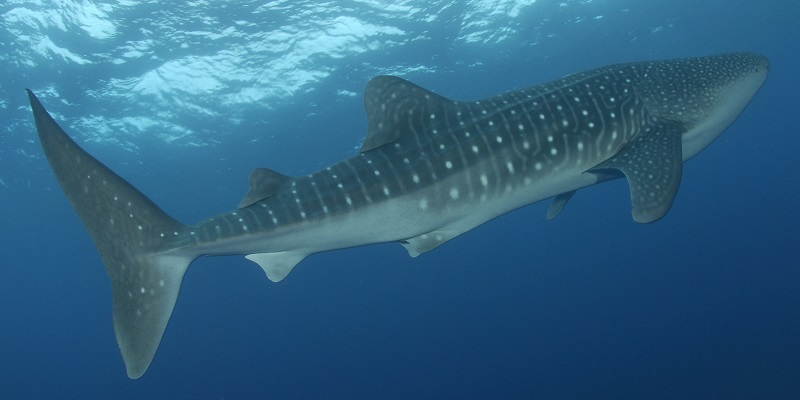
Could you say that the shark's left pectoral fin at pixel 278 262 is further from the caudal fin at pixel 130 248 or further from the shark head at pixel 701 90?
the shark head at pixel 701 90

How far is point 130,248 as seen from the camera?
5.53m

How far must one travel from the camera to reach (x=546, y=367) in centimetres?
3366

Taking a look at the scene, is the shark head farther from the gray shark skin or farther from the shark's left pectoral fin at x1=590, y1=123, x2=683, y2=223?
the shark's left pectoral fin at x1=590, y1=123, x2=683, y2=223

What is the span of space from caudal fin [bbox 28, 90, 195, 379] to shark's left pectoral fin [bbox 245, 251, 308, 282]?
73cm

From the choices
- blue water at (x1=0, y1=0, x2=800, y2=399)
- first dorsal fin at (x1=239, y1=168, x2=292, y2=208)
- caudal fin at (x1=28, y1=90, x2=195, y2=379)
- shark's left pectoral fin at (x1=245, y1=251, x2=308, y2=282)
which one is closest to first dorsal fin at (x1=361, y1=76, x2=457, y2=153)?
first dorsal fin at (x1=239, y1=168, x2=292, y2=208)

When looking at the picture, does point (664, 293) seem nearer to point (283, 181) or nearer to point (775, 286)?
point (775, 286)

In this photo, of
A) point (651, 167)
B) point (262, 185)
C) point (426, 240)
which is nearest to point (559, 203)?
point (651, 167)

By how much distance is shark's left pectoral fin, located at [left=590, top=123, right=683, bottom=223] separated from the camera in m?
5.84

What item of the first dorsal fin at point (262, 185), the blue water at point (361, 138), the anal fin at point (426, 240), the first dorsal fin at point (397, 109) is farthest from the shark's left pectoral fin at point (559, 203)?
the blue water at point (361, 138)

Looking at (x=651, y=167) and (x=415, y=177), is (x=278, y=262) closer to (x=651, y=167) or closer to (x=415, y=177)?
(x=415, y=177)

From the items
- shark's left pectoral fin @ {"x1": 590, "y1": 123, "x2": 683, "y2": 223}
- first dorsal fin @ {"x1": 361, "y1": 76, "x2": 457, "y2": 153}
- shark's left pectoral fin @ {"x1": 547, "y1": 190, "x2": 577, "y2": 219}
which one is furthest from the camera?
shark's left pectoral fin @ {"x1": 547, "y1": 190, "x2": 577, "y2": 219}

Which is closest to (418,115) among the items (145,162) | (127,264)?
(127,264)

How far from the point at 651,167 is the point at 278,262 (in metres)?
4.24

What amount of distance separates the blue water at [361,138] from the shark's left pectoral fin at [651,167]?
50.1 ft
